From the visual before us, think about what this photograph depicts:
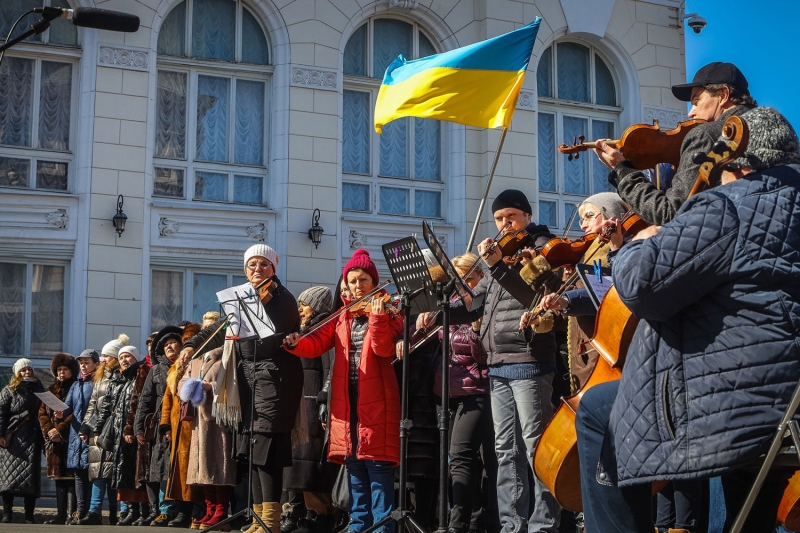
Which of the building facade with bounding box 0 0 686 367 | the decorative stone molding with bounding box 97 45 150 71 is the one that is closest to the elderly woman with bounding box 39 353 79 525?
the building facade with bounding box 0 0 686 367

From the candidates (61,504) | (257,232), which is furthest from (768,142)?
(257,232)

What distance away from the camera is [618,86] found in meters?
20.2

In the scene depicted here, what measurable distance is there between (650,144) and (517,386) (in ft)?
7.84

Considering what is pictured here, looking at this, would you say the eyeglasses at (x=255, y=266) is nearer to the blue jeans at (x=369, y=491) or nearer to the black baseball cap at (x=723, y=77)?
the blue jeans at (x=369, y=491)

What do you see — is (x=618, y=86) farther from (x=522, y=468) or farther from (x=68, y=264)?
(x=522, y=468)

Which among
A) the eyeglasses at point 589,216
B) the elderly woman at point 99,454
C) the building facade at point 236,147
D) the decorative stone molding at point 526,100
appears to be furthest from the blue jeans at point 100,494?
the decorative stone molding at point 526,100

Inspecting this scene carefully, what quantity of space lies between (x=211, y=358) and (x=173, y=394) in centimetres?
98

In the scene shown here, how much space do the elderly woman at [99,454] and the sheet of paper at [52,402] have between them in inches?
11.4

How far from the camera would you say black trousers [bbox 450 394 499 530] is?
7.46 m

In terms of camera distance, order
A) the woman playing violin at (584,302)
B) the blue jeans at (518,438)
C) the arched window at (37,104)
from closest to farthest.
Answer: the woman playing violin at (584,302), the blue jeans at (518,438), the arched window at (37,104)

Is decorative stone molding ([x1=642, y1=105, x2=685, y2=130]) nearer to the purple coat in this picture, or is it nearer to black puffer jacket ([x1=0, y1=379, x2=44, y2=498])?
black puffer jacket ([x1=0, y1=379, x2=44, y2=498])

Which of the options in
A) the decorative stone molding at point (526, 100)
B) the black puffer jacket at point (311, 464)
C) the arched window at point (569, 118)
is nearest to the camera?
the black puffer jacket at point (311, 464)

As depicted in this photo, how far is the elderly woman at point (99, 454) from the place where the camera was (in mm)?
11898

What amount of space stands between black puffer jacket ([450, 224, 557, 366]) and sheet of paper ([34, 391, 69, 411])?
700 centimetres
